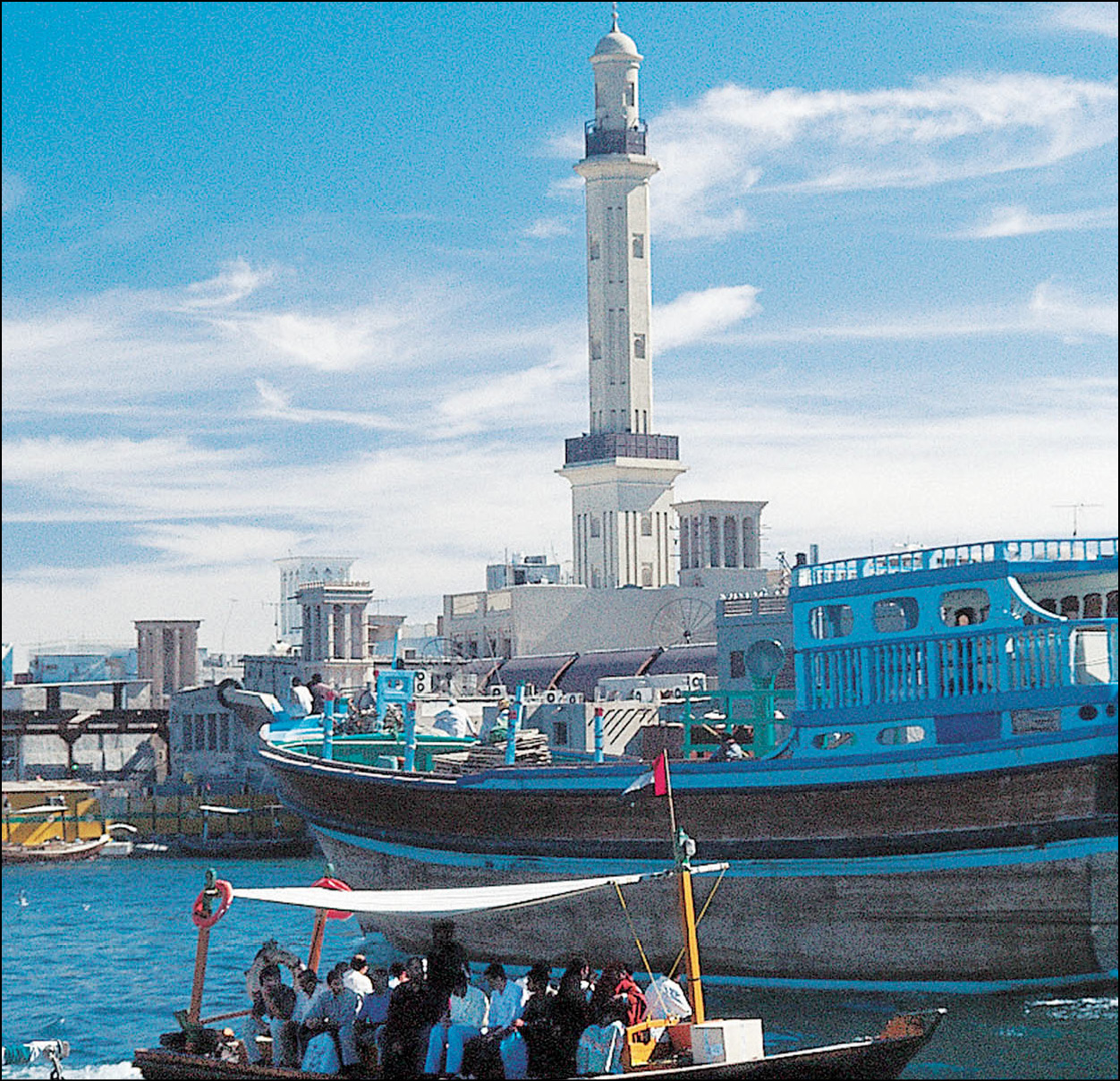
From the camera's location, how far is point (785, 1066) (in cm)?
1606

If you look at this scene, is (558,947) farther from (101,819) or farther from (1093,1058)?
(101,819)

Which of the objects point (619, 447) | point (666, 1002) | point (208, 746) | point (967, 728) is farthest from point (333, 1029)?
point (619, 447)

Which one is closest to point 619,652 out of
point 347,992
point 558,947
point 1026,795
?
point 558,947

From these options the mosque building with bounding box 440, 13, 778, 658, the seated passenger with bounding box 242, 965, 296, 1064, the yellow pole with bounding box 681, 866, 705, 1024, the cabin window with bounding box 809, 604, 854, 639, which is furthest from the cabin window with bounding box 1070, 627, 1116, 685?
the mosque building with bounding box 440, 13, 778, 658

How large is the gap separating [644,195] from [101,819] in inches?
1381

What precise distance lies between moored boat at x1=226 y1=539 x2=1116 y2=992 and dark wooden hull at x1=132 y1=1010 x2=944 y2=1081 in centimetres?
603

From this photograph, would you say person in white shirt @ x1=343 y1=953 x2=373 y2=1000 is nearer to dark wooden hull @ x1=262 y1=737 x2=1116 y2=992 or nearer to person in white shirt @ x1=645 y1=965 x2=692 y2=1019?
person in white shirt @ x1=645 y1=965 x2=692 y2=1019

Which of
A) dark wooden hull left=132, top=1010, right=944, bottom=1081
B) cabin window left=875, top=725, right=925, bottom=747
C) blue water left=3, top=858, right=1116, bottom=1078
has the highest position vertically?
cabin window left=875, top=725, right=925, bottom=747

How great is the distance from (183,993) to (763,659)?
1172 centimetres

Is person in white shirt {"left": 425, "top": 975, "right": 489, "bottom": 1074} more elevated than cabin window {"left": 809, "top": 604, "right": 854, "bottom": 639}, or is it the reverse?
cabin window {"left": 809, "top": 604, "right": 854, "bottom": 639}

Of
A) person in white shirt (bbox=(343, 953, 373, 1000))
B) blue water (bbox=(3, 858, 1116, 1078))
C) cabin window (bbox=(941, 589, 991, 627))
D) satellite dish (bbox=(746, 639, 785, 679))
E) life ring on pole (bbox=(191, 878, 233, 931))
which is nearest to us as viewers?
person in white shirt (bbox=(343, 953, 373, 1000))

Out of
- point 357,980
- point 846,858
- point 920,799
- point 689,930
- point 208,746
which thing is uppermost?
point 920,799

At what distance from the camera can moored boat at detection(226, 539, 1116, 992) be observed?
22781mm

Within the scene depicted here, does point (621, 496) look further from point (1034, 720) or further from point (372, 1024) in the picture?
point (372, 1024)
